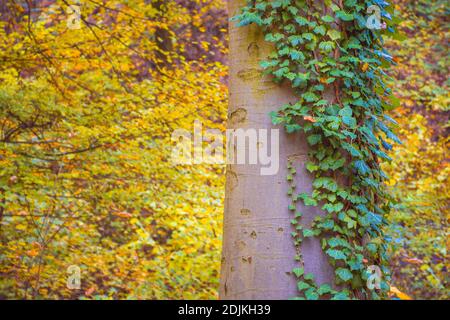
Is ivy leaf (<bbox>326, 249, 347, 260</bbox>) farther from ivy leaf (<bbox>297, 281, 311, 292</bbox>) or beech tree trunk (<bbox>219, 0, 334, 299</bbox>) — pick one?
ivy leaf (<bbox>297, 281, 311, 292</bbox>)

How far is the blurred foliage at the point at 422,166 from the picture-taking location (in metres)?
7.67

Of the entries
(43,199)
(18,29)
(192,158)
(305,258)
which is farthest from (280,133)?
(18,29)

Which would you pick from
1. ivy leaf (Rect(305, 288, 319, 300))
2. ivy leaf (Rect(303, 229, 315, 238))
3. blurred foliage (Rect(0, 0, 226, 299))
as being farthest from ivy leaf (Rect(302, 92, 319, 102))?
blurred foliage (Rect(0, 0, 226, 299))

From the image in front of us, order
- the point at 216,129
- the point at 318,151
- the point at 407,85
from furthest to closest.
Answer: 1. the point at 407,85
2. the point at 216,129
3. the point at 318,151

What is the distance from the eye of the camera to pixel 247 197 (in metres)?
2.93

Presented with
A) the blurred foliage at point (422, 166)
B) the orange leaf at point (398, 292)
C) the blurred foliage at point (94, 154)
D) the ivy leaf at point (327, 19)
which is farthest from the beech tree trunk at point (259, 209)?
the blurred foliage at point (94, 154)

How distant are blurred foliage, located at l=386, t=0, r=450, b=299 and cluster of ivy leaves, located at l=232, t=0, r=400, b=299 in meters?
0.54

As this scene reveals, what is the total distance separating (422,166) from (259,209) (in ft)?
23.2

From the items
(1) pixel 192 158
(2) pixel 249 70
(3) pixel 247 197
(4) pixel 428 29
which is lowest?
(3) pixel 247 197

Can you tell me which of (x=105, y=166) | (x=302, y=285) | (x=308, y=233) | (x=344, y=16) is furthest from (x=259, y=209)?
(x=105, y=166)

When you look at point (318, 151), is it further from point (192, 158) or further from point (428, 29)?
point (428, 29)

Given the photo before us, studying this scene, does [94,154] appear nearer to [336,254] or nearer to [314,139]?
[314,139]

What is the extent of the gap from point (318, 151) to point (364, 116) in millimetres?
399

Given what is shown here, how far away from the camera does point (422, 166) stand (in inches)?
361
